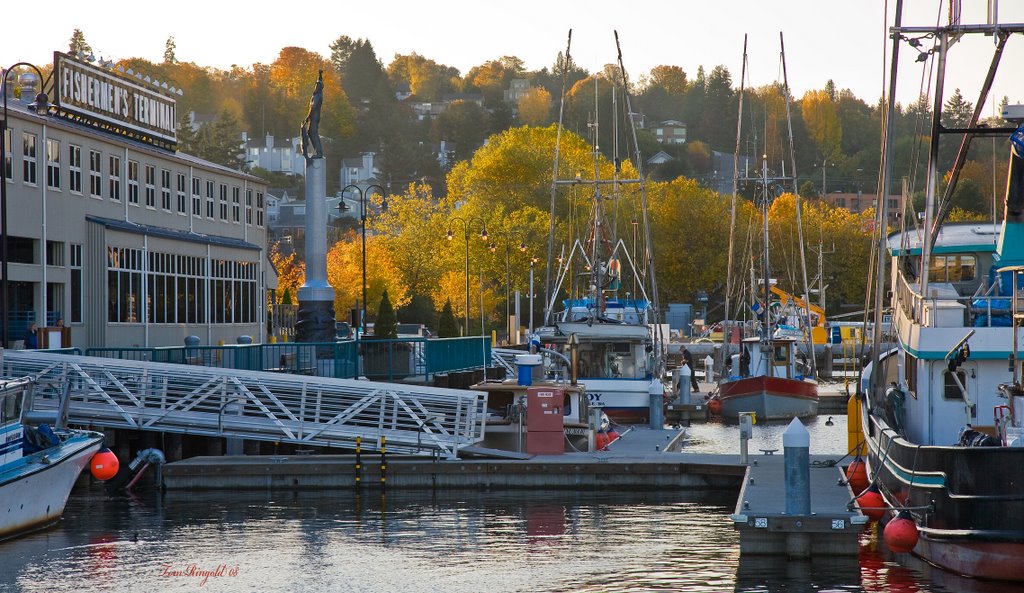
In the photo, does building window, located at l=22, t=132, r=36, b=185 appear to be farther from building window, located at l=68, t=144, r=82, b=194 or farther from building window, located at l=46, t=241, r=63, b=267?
building window, located at l=68, t=144, r=82, b=194

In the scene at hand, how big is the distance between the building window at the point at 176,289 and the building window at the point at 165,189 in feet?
8.06

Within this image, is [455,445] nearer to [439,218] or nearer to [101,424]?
[101,424]

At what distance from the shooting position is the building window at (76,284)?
47.5m

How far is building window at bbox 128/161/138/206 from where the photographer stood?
53656 millimetres

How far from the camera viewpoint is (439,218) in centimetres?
9869

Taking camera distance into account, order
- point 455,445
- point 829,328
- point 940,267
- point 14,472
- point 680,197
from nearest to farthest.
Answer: point 14,472, point 940,267, point 455,445, point 829,328, point 680,197

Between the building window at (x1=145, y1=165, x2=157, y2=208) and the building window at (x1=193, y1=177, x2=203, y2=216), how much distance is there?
13.7ft

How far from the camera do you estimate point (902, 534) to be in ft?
68.7

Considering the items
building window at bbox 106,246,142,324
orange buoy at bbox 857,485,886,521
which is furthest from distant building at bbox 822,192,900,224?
orange buoy at bbox 857,485,886,521

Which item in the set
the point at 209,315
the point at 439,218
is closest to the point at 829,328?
the point at 439,218

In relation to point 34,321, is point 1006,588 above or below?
below

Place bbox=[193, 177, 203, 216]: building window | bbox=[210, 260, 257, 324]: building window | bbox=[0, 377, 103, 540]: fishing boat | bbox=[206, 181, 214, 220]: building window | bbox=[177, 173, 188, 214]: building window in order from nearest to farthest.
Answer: bbox=[0, 377, 103, 540]: fishing boat → bbox=[177, 173, 188, 214]: building window → bbox=[210, 260, 257, 324]: building window → bbox=[193, 177, 203, 216]: building window → bbox=[206, 181, 214, 220]: building window

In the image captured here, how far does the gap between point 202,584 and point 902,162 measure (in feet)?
448

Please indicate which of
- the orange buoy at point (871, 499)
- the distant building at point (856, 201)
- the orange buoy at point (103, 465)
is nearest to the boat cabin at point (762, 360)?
the orange buoy at point (871, 499)
